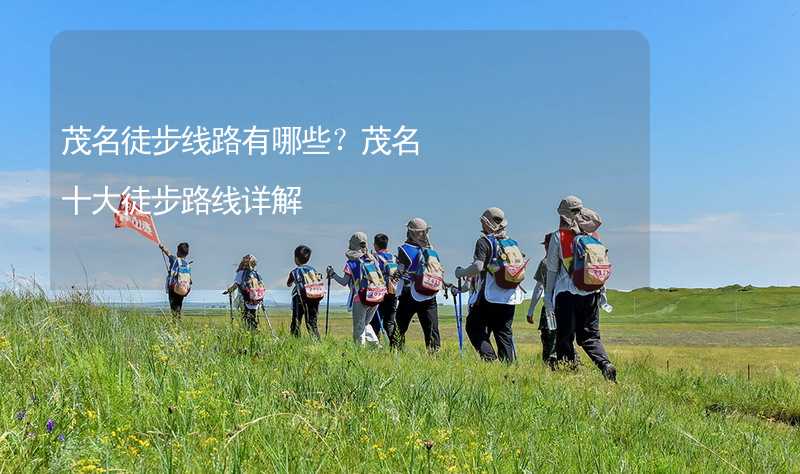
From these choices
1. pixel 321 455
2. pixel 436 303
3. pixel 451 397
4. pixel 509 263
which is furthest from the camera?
pixel 436 303

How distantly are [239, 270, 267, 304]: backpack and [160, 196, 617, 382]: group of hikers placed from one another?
1.81m

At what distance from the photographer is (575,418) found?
5969 mm

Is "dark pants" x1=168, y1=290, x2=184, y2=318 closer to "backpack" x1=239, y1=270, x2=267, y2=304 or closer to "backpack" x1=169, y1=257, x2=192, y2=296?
"backpack" x1=169, y1=257, x2=192, y2=296

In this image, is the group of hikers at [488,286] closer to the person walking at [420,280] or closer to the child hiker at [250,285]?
the person walking at [420,280]

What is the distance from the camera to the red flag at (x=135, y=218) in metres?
17.0

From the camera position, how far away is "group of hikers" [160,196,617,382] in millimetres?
9328

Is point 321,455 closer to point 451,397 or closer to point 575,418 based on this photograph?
point 451,397

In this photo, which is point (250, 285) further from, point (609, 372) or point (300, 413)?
point (300, 413)

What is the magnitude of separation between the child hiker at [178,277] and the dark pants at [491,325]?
892cm

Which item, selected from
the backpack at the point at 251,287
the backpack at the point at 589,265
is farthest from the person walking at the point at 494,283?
the backpack at the point at 251,287

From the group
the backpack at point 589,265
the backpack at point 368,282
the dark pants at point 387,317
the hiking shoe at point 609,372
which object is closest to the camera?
the backpack at point 589,265

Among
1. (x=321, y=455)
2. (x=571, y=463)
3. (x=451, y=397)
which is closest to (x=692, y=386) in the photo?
(x=451, y=397)

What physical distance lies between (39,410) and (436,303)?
8790 mm

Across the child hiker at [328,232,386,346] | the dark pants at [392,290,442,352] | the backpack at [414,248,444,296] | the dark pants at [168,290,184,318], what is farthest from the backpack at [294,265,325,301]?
the dark pants at [168,290,184,318]
